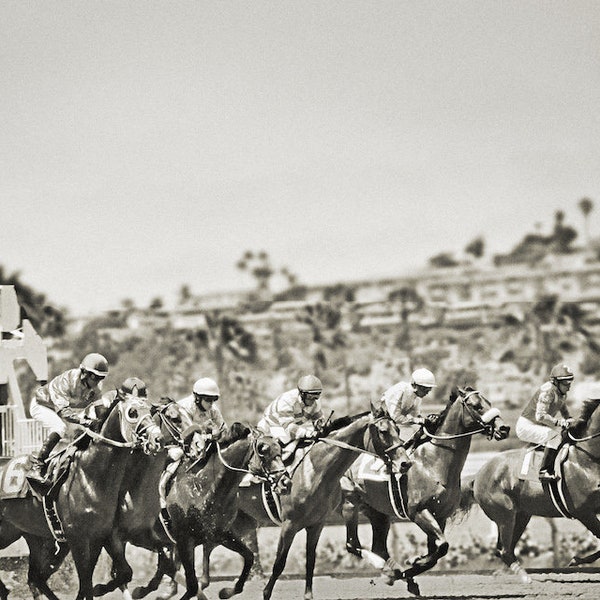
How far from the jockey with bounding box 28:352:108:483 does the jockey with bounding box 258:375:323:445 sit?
77.1 inches

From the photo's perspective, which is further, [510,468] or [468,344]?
[468,344]

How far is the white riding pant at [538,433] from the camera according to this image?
14.1 metres

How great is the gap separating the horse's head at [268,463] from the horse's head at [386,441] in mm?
932

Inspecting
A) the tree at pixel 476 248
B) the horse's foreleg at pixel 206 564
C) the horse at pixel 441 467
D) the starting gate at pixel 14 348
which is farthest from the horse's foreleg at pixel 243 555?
the tree at pixel 476 248

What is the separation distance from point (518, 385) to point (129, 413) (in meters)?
33.3

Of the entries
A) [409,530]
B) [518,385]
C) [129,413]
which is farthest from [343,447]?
[518,385]

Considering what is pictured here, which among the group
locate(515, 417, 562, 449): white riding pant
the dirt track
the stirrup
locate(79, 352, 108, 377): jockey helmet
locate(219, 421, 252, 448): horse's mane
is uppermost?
locate(79, 352, 108, 377): jockey helmet

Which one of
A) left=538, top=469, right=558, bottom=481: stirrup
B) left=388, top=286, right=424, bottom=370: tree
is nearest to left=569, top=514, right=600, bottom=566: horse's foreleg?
left=538, top=469, right=558, bottom=481: stirrup

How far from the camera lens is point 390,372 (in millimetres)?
43719

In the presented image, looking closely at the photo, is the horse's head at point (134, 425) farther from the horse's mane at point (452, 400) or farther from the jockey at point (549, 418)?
the jockey at point (549, 418)

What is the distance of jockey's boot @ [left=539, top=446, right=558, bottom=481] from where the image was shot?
13.9m

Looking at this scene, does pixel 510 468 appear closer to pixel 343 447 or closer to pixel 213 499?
pixel 343 447

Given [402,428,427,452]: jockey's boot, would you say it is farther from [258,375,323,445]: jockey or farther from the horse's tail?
[258,375,323,445]: jockey

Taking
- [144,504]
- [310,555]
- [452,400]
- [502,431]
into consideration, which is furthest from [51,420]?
[502,431]
